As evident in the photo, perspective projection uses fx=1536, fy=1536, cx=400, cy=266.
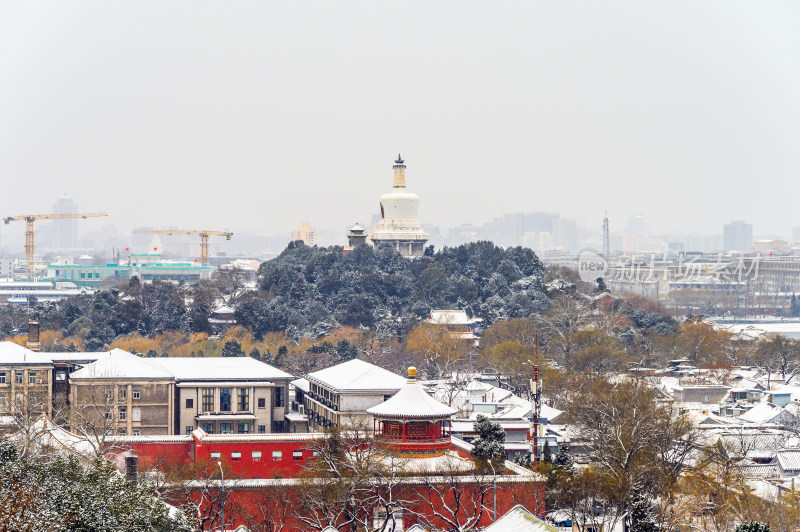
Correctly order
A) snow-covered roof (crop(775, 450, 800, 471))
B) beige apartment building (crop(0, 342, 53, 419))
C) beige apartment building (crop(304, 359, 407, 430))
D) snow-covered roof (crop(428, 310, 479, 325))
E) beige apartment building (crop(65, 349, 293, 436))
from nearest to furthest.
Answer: snow-covered roof (crop(775, 450, 800, 471))
beige apartment building (crop(304, 359, 407, 430))
beige apartment building (crop(65, 349, 293, 436))
beige apartment building (crop(0, 342, 53, 419))
snow-covered roof (crop(428, 310, 479, 325))

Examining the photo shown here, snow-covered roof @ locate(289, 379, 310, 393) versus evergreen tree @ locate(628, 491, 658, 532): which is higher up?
snow-covered roof @ locate(289, 379, 310, 393)

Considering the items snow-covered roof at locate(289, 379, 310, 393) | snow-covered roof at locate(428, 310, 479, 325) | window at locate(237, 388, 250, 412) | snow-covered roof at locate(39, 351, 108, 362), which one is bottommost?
window at locate(237, 388, 250, 412)

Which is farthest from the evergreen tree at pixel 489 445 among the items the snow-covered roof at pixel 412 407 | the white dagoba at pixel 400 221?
the white dagoba at pixel 400 221

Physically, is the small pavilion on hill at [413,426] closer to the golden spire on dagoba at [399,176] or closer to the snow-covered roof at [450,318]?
the snow-covered roof at [450,318]

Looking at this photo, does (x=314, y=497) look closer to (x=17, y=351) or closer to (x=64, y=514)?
(x=64, y=514)

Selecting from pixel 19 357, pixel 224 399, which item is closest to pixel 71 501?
pixel 224 399

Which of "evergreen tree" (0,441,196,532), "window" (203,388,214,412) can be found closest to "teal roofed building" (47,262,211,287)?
"window" (203,388,214,412)

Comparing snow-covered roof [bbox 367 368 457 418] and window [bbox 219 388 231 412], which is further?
window [bbox 219 388 231 412]

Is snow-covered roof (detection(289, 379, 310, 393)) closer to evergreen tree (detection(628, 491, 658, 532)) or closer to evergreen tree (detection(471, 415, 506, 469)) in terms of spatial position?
evergreen tree (detection(471, 415, 506, 469))
